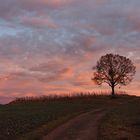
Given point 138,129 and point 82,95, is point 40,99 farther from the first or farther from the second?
point 138,129

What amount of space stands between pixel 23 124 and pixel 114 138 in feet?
45.5

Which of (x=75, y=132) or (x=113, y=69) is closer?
(x=75, y=132)

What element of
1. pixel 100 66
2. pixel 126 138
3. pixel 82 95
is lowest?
pixel 126 138

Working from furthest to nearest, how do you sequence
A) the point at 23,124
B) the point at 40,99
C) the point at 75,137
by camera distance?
the point at 40,99 → the point at 23,124 → the point at 75,137

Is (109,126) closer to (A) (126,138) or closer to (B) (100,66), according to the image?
(A) (126,138)

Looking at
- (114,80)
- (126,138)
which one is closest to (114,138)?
(126,138)

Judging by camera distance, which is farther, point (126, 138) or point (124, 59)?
point (124, 59)

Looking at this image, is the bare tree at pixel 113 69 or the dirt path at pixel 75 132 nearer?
the dirt path at pixel 75 132

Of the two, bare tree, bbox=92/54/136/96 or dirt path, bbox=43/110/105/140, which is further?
bare tree, bbox=92/54/136/96

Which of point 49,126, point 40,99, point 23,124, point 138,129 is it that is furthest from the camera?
point 40,99

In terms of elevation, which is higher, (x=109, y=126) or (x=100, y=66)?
(x=100, y=66)

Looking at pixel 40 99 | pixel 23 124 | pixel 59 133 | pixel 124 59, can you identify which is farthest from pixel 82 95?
pixel 59 133

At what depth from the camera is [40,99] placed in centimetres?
9544

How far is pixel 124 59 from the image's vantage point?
111250 millimetres
